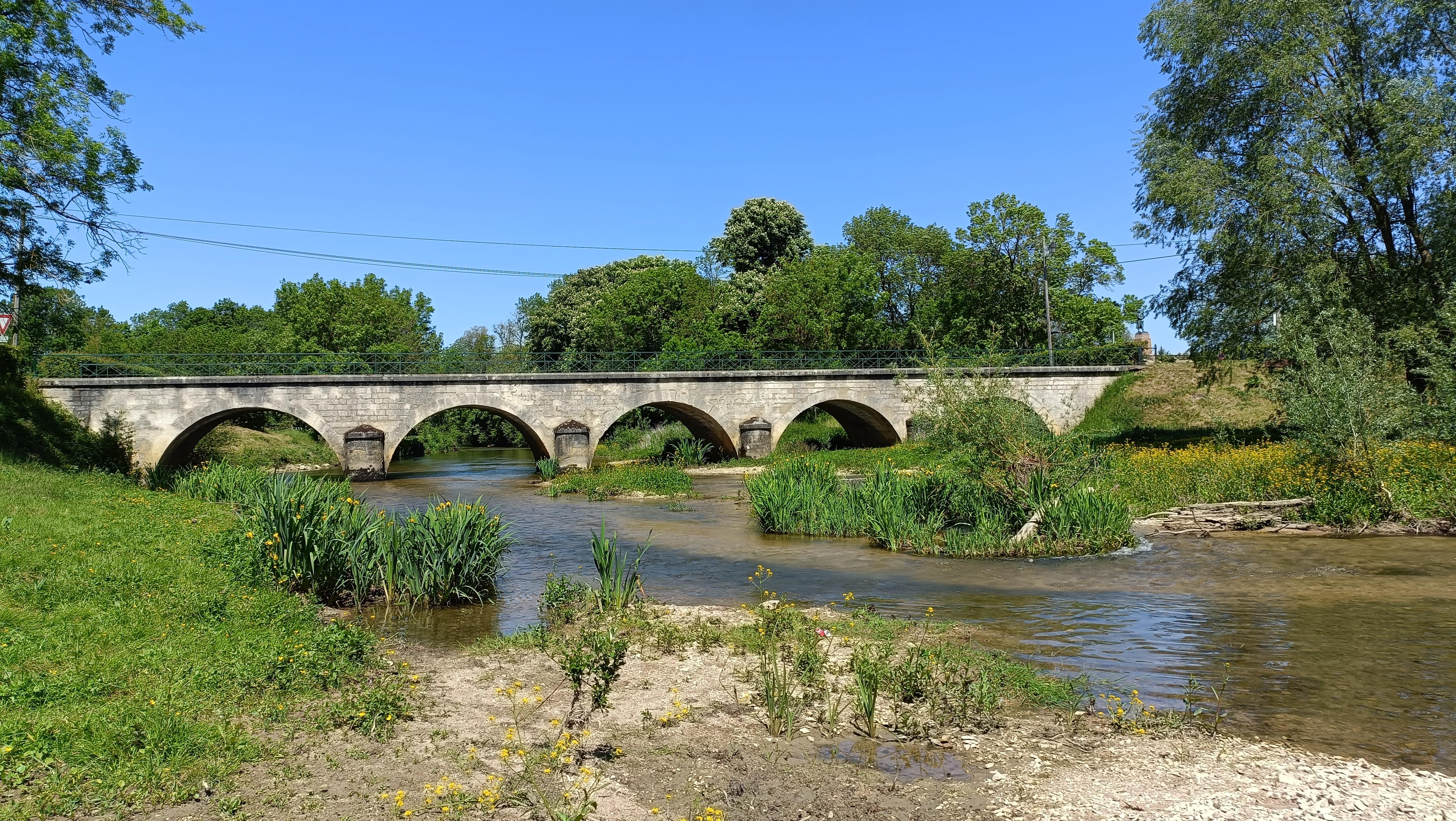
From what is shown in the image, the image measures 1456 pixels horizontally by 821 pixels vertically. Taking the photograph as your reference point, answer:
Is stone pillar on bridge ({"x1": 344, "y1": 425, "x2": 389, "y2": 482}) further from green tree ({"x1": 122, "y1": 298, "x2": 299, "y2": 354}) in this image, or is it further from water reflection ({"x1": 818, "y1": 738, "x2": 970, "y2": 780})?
water reflection ({"x1": 818, "y1": 738, "x2": 970, "y2": 780})

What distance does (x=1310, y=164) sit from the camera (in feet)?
72.9

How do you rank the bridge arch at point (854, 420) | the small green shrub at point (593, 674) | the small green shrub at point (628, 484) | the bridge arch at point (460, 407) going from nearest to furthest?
1. the small green shrub at point (593, 674)
2. the small green shrub at point (628, 484)
3. the bridge arch at point (460, 407)
4. the bridge arch at point (854, 420)

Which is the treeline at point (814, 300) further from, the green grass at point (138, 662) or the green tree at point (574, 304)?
the green grass at point (138, 662)

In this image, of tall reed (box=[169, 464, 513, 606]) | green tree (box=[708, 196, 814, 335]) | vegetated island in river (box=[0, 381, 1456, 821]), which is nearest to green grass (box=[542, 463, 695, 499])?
tall reed (box=[169, 464, 513, 606])

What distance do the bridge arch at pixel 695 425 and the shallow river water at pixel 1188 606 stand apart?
51.1 ft

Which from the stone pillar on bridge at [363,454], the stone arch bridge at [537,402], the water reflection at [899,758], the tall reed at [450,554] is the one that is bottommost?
the water reflection at [899,758]

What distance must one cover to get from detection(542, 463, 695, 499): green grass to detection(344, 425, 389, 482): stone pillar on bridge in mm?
6360

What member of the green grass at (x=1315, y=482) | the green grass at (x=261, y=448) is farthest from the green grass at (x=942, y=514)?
the green grass at (x=261, y=448)

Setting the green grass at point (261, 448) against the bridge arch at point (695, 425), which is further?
the green grass at point (261, 448)

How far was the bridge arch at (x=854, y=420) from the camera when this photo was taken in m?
36.4

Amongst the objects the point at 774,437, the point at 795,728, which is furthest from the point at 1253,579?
the point at 774,437

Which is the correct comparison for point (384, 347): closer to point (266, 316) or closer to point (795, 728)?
point (266, 316)

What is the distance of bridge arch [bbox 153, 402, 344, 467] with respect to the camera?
29.3m

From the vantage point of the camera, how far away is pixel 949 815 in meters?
4.89
